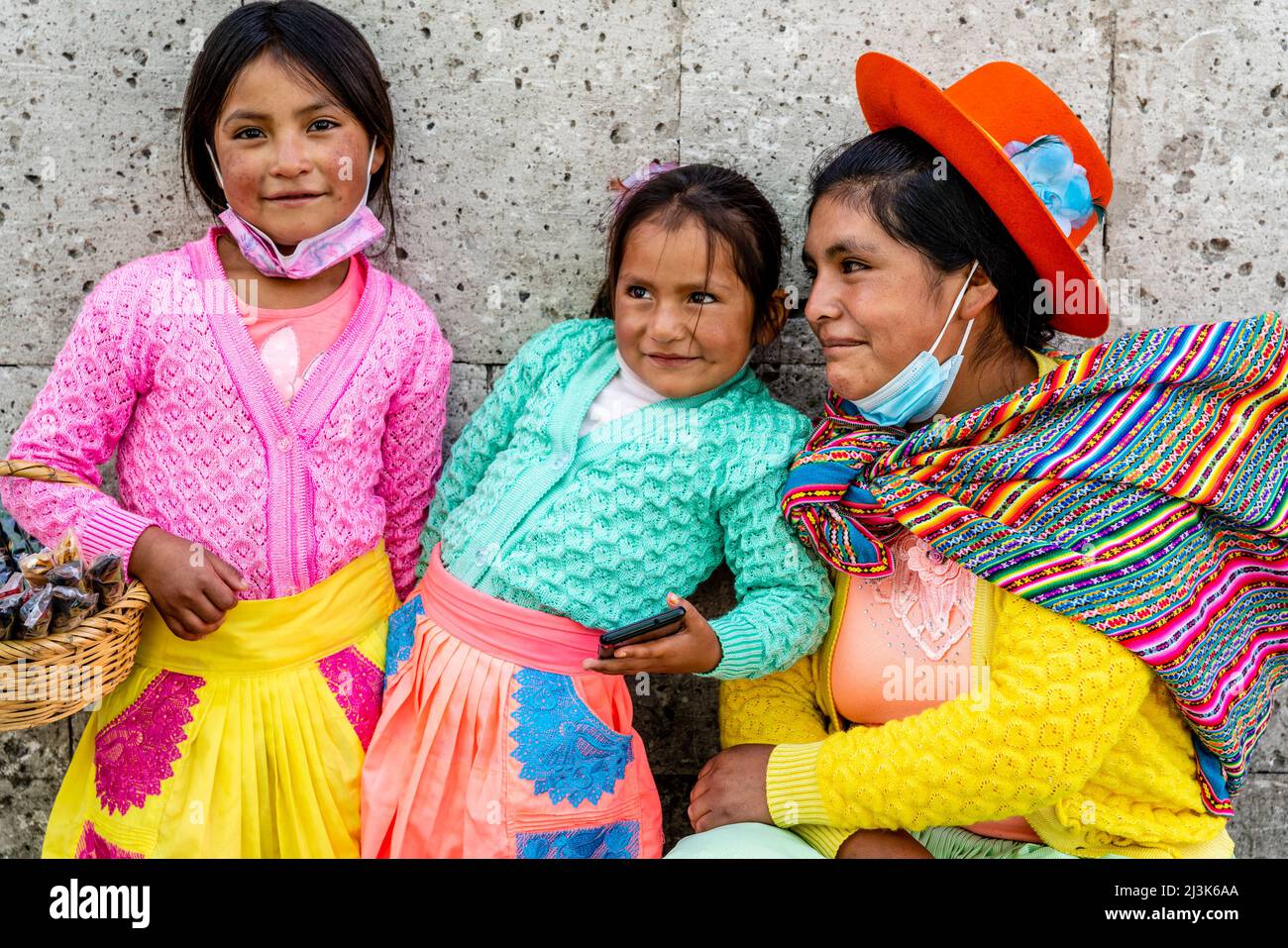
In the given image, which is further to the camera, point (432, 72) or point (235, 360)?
point (432, 72)

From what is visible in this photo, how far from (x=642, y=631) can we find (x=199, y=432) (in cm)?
115

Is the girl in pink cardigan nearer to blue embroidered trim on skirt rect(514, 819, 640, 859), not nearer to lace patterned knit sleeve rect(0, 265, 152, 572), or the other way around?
lace patterned knit sleeve rect(0, 265, 152, 572)

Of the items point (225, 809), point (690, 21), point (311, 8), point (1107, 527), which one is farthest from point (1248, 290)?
point (225, 809)

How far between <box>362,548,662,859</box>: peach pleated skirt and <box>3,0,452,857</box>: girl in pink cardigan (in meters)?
0.13

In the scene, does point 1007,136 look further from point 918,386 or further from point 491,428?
point 491,428

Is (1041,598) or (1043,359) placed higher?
(1043,359)

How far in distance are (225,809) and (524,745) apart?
709 millimetres

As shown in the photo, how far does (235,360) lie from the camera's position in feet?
8.82

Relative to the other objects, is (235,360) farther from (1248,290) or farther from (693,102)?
(1248,290)

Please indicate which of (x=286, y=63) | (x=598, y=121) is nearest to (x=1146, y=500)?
(x=598, y=121)

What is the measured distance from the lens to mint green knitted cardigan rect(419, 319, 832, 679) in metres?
2.68

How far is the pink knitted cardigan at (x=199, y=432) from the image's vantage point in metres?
2.65

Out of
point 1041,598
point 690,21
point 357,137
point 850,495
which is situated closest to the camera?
point 1041,598

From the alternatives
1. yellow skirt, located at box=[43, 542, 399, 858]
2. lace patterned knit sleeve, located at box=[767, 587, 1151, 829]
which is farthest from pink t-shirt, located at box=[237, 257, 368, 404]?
lace patterned knit sleeve, located at box=[767, 587, 1151, 829]
